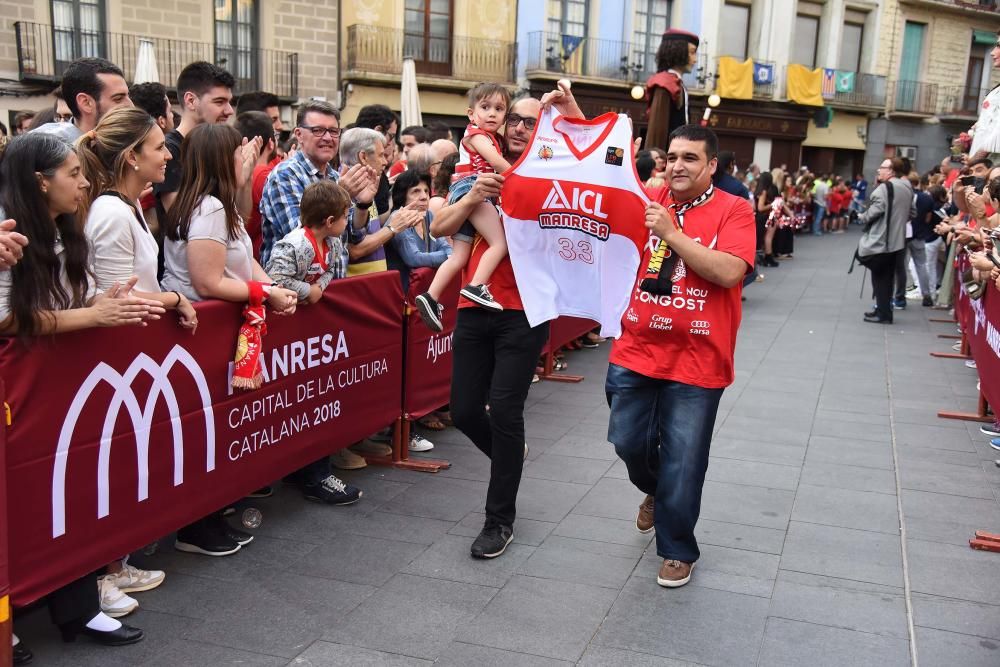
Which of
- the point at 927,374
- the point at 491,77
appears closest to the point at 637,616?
the point at 927,374

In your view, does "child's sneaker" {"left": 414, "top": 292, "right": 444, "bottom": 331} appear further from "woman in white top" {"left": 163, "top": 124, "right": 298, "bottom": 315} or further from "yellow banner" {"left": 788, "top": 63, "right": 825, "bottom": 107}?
"yellow banner" {"left": 788, "top": 63, "right": 825, "bottom": 107}

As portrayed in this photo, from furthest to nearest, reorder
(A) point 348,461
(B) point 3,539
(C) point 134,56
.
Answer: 1. (C) point 134,56
2. (A) point 348,461
3. (B) point 3,539

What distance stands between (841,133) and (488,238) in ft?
109

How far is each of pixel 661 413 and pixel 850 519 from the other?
1587 millimetres

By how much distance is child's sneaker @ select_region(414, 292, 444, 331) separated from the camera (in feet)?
16.3

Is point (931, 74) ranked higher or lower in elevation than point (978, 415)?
higher

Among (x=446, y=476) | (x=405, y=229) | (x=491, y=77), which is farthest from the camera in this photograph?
(x=491, y=77)

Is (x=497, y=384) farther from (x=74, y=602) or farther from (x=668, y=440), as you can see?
(x=74, y=602)

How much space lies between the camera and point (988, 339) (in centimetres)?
657

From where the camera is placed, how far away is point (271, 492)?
530cm

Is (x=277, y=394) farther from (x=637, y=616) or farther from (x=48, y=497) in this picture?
(x=637, y=616)

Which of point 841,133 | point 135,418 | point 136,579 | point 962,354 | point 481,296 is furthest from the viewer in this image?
point 841,133

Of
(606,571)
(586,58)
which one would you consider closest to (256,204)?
(606,571)

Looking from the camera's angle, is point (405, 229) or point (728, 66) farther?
point (728, 66)
